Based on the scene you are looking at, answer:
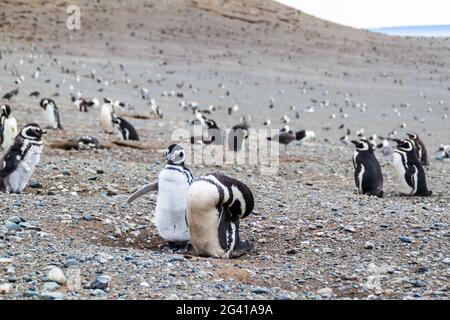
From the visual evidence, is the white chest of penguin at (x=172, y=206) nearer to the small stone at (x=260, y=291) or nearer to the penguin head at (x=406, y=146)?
the small stone at (x=260, y=291)

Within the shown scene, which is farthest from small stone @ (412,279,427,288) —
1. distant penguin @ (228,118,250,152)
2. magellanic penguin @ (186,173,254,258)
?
distant penguin @ (228,118,250,152)

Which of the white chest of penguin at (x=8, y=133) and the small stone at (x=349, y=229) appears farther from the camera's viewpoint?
the white chest of penguin at (x=8, y=133)

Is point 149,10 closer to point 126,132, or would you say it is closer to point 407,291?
point 126,132

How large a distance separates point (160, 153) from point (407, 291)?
22.3ft

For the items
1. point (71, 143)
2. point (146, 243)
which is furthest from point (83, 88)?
point (146, 243)

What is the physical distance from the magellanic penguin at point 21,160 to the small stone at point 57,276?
3.01m

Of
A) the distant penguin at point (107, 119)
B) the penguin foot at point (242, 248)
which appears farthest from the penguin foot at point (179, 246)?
the distant penguin at point (107, 119)

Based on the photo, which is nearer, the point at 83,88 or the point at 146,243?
the point at 146,243

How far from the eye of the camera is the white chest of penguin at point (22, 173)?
21.8ft

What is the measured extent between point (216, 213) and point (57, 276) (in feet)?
4.55

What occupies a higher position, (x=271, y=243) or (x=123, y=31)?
(x=123, y=31)

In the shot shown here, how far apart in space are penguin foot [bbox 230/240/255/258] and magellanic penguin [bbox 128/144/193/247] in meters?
0.44

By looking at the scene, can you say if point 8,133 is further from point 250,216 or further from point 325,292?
point 325,292

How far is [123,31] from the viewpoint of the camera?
134ft
